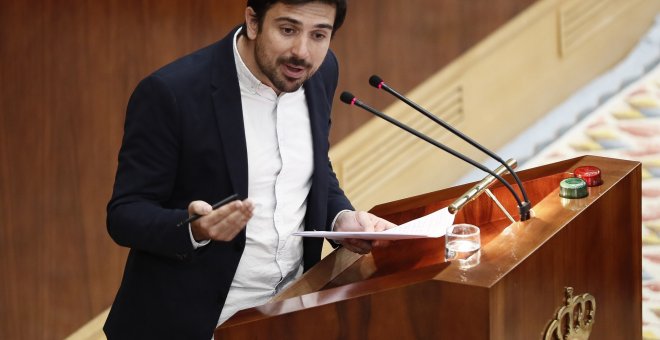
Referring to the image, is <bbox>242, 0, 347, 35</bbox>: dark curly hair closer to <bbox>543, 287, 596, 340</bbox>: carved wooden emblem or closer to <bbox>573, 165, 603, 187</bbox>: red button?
<bbox>573, 165, 603, 187</bbox>: red button

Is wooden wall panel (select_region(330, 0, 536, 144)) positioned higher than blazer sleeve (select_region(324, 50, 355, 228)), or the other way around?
wooden wall panel (select_region(330, 0, 536, 144))

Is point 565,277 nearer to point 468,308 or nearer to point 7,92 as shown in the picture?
point 468,308

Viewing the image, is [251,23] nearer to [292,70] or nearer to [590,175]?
[292,70]

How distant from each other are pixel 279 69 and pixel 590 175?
0.66m

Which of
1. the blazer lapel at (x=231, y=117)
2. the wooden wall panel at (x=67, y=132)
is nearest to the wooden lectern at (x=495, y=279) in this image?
the blazer lapel at (x=231, y=117)

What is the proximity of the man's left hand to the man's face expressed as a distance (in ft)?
1.01

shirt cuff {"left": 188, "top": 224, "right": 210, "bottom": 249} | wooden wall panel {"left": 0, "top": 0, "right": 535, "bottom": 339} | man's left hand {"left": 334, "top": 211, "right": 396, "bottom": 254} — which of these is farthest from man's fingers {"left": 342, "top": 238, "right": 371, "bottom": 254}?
wooden wall panel {"left": 0, "top": 0, "right": 535, "bottom": 339}

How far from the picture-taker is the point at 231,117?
2.24 meters

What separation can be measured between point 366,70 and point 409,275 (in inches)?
102

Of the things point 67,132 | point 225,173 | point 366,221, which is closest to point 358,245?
point 366,221

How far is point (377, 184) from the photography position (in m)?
4.62

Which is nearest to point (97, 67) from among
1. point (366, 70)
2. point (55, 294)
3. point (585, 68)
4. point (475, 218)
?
point (55, 294)

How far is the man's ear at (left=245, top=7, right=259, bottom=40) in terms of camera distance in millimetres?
2223

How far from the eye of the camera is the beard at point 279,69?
7.23 feet
